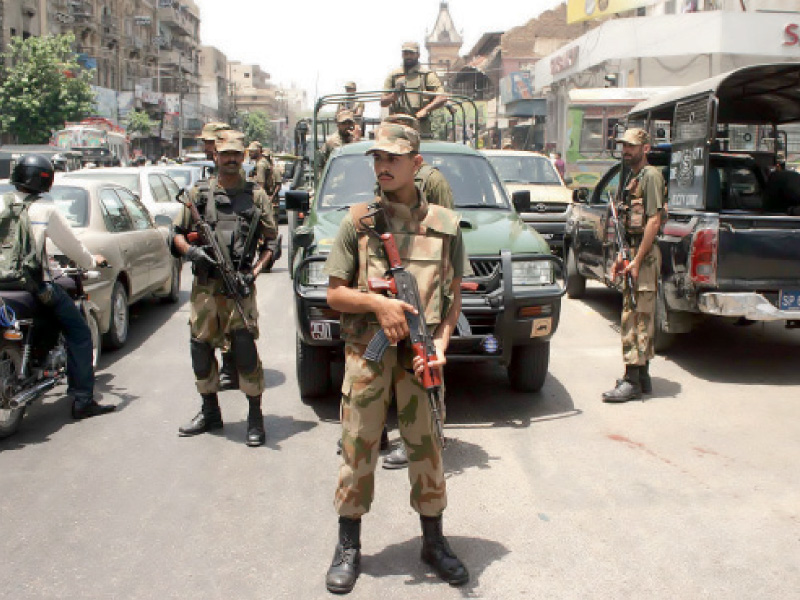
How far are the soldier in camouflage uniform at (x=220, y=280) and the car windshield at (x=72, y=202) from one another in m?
2.75

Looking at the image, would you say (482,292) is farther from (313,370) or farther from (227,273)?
(227,273)

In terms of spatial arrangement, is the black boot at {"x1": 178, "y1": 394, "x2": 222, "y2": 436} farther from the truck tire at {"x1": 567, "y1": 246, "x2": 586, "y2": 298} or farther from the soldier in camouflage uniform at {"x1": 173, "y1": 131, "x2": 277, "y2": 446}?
the truck tire at {"x1": 567, "y1": 246, "x2": 586, "y2": 298}

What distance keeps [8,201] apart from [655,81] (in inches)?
1109

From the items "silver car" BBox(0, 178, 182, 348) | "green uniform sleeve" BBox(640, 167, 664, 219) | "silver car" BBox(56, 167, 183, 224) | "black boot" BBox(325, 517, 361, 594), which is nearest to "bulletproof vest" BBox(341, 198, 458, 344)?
"black boot" BBox(325, 517, 361, 594)

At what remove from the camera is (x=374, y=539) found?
3957mm

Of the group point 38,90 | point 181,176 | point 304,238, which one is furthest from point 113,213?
point 38,90

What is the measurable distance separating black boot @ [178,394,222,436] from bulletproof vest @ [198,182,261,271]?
2.89ft

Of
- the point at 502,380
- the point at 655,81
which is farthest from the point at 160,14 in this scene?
the point at 502,380

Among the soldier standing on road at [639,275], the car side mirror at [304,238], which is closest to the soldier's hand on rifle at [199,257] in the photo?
the car side mirror at [304,238]

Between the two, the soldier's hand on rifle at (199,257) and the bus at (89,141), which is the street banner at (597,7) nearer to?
the bus at (89,141)

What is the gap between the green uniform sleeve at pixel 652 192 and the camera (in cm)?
616

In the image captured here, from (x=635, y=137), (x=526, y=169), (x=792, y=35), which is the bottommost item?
(x=526, y=169)

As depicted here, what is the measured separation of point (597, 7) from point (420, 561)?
37.1 meters

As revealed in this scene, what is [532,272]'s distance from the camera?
5910 mm
